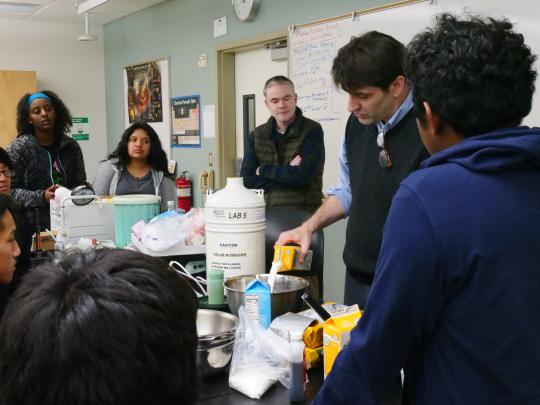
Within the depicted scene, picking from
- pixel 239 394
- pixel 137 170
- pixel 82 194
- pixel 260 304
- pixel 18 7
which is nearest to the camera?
pixel 239 394

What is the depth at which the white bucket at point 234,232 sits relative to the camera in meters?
1.75

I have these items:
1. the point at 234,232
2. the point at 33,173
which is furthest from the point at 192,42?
the point at 234,232

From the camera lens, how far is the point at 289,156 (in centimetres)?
321

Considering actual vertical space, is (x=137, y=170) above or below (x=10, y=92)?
below

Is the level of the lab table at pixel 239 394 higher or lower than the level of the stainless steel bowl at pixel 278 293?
lower

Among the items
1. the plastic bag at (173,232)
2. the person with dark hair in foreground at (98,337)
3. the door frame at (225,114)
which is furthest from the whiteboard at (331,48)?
the person with dark hair in foreground at (98,337)

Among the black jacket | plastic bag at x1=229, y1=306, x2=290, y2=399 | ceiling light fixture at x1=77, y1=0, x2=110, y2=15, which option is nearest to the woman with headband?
the black jacket

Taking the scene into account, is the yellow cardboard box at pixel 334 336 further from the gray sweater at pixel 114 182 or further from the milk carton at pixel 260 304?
the gray sweater at pixel 114 182

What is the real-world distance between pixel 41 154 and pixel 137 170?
0.62 meters

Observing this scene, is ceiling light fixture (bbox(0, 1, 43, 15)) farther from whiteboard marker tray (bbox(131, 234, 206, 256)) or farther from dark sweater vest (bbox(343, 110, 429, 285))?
dark sweater vest (bbox(343, 110, 429, 285))

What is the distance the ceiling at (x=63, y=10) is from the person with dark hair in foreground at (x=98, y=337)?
493cm

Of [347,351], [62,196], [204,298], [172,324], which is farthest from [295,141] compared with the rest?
[172,324]

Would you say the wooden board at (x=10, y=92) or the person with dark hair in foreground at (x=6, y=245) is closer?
the person with dark hair in foreground at (x=6, y=245)

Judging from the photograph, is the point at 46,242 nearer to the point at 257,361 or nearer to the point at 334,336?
the point at 257,361
